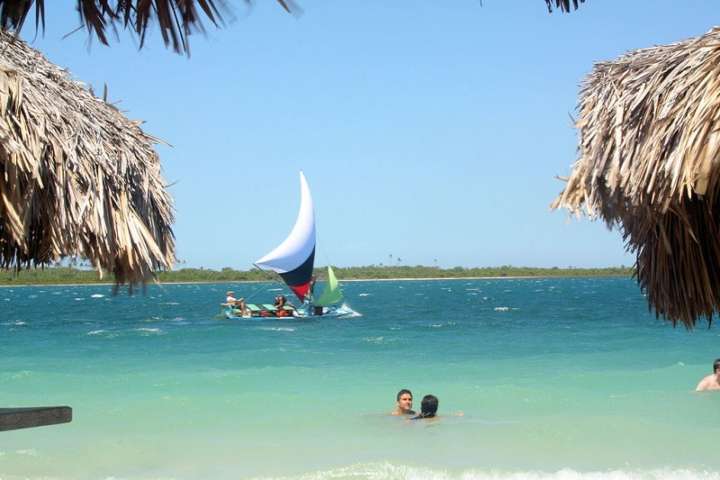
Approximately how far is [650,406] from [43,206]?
10692 mm

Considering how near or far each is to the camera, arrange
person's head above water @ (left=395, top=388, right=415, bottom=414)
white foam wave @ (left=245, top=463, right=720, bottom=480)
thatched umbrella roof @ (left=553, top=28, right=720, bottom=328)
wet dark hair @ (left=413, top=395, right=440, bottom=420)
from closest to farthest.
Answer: thatched umbrella roof @ (left=553, top=28, right=720, bottom=328) < white foam wave @ (left=245, top=463, right=720, bottom=480) < wet dark hair @ (left=413, top=395, right=440, bottom=420) < person's head above water @ (left=395, top=388, right=415, bottom=414)

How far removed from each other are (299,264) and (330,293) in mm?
4299

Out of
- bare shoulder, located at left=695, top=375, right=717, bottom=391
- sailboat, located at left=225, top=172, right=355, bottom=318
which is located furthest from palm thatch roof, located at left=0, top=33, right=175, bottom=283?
sailboat, located at left=225, top=172, right=355, bottom=318

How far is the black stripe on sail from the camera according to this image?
103ft

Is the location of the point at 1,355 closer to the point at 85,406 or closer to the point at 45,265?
the point at 85,406

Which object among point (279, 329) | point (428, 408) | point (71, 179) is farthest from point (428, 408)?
point (279, 329)

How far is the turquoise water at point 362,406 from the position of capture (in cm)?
909

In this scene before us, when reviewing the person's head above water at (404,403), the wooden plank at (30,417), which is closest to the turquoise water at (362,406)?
the person's head above water at (404,403)

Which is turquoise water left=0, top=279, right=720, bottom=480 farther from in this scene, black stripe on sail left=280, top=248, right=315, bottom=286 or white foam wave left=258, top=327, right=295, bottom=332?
black stripe on sail left=280, top=248, right=315, bottom=286

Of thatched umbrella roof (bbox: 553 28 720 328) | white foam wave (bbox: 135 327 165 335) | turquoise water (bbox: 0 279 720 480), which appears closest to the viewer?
thatched umbrella roof (bbox: 553 28 720 328)

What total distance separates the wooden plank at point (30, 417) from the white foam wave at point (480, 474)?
5.56m

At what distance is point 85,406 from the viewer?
1322cm

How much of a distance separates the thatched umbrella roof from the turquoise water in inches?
84.8

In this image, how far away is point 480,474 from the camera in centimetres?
852
